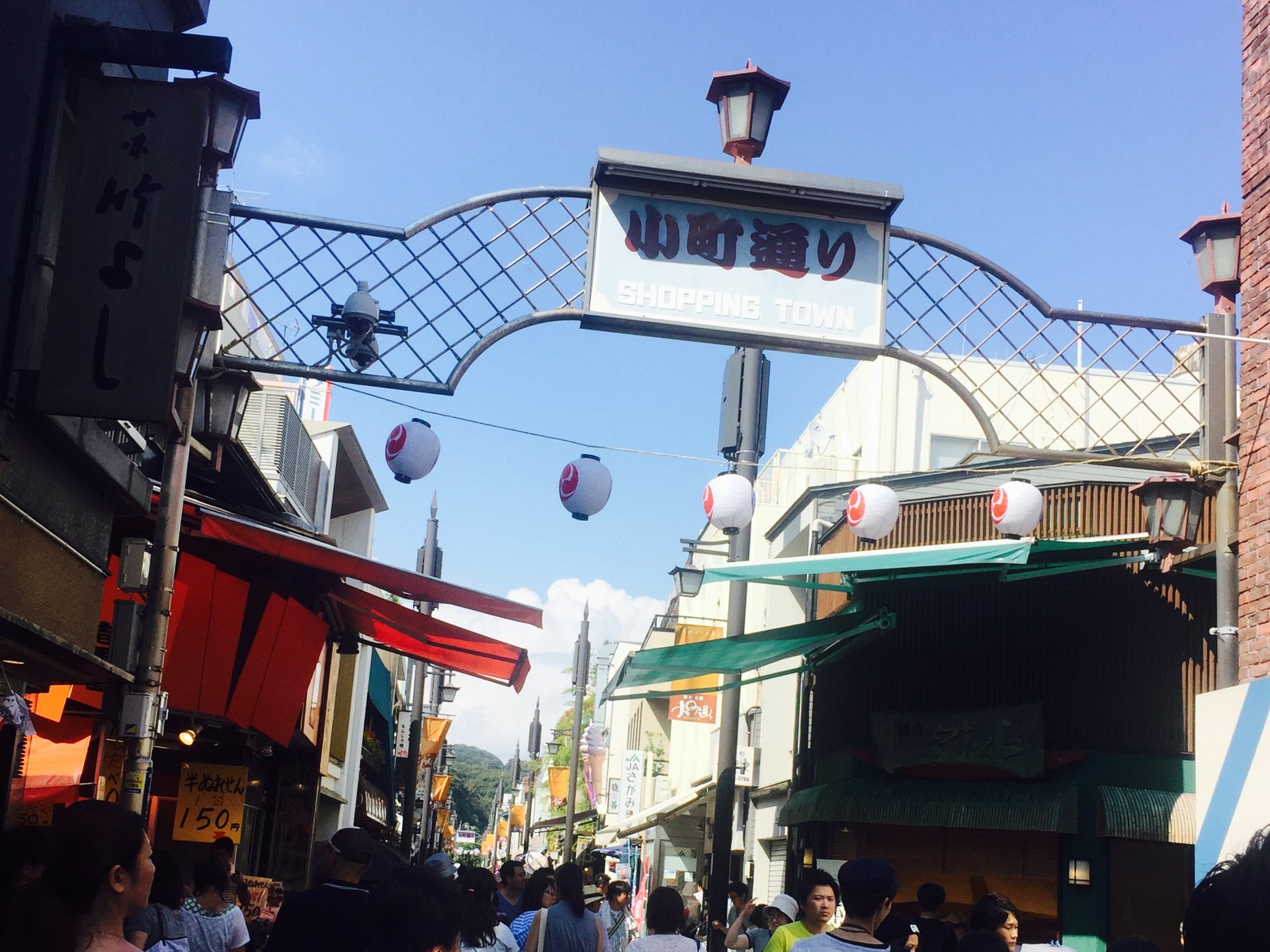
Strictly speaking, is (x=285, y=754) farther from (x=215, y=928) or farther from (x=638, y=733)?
(x=638, y=733)

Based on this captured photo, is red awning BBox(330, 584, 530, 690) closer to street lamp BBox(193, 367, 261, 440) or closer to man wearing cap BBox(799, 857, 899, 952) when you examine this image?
street lamp BBox(193, 367, 261, 440)

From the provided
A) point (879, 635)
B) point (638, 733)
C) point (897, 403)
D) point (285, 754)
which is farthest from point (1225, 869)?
point (638, 733)

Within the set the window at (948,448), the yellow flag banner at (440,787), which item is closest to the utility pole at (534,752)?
the yellow flag banner at (440,787)

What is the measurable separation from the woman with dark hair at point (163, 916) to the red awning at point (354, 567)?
5.08 meters

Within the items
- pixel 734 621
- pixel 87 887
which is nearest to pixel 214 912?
pixel 87 887

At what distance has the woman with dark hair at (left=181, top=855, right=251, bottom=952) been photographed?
24.0ft

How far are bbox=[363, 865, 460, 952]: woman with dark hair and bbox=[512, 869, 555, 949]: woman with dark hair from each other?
501 centimetres

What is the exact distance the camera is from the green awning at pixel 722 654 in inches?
606

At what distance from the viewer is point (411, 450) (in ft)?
35.2

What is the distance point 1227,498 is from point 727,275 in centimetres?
444

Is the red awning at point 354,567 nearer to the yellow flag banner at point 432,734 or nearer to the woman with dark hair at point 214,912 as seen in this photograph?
the woman with dark hair at point 214,912

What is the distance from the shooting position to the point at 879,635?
17.9 m

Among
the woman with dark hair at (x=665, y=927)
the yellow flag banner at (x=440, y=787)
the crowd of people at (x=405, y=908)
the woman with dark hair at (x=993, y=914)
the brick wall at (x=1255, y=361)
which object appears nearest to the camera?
the crowd of people at (x=405, y=908)

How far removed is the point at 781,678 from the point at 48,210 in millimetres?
18383
